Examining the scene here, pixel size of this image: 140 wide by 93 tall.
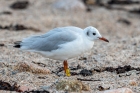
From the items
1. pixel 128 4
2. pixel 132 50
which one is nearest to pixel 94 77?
pixel 132 50

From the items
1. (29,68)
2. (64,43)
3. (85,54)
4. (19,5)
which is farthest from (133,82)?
(19,5)

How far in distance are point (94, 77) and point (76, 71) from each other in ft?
1.72

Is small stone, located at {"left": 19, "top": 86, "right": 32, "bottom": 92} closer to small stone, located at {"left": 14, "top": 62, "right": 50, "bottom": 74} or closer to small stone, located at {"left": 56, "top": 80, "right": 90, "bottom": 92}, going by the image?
small stone, located at {"left": 56, "top": 80, "right": 90, "bottom": 92}

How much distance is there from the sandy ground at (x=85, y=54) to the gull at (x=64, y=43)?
0.32 m

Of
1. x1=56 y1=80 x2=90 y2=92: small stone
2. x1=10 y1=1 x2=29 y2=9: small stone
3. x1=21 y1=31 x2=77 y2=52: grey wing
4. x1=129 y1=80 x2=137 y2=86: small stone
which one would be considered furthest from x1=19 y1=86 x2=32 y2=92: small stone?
x1=10 y1=1 x2=29 y2=9: small stone

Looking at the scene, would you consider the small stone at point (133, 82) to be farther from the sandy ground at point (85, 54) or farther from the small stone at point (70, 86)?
the small stone at point (70, 86)

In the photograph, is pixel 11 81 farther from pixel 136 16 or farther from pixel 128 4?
pixel 128 4

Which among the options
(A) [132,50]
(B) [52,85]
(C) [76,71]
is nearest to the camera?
(B) [52,85]

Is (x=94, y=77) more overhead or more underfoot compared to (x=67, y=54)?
more underfoot

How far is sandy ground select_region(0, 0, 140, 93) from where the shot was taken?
526cm

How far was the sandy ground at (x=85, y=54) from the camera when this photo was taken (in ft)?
17.3

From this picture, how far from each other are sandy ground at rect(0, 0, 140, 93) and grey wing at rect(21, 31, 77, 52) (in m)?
0.38

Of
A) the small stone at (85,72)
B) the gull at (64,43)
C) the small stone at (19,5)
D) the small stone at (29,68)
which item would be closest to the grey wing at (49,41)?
the gull at (64,43)

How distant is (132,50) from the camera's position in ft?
25.2
